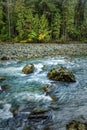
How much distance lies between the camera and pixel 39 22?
164 ft

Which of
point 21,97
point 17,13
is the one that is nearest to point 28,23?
point 17,13

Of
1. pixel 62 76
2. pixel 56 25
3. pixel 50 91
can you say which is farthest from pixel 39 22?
pixel 50 91

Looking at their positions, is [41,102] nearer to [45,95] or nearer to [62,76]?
[45,95]

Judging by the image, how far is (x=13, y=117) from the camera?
9.24m

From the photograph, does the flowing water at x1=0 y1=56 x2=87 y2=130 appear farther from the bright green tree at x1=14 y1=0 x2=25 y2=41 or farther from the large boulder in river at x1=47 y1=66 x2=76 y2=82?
the bright green tree at x1=14 y1=0 x2=25 y2=41

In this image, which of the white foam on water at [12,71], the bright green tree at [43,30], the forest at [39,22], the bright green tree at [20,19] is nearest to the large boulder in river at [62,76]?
the white foam on water at [12,71]

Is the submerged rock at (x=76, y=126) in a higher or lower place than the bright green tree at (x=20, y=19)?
higher

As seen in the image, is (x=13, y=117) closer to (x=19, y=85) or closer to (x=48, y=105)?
(x=48, y=105)

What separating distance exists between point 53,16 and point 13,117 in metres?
46.4

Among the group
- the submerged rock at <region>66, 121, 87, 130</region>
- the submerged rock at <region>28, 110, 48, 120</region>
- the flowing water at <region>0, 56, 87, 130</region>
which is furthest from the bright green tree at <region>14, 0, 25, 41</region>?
the submerged rock at <region>66, 121, 87, 130</region>

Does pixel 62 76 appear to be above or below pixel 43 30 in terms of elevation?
above

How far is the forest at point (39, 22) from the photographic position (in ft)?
157

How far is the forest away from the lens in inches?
1887

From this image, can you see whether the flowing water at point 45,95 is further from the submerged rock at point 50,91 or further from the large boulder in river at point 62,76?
the large boulder in river at point 62,76
